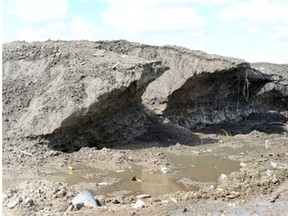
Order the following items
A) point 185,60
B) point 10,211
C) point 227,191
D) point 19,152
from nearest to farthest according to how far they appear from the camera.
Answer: point 10,211 < point 227,191 < point 19,152 < point 185,60

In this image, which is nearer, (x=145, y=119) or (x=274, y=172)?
(x=274, y=172)

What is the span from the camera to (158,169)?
434 inches

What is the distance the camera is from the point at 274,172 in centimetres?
941

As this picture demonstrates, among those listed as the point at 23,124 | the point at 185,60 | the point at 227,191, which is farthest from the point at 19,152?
the point at 185,60

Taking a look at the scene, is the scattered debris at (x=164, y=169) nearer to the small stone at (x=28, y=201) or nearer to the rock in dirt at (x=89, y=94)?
the rock in dirt at (x=89, y=94)

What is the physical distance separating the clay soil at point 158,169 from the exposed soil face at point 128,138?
22 mm

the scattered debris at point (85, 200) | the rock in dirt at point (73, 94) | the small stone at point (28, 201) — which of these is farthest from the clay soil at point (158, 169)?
the rock in dirt at point (73, 94)

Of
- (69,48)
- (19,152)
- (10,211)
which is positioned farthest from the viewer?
(69,48)

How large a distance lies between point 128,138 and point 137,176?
12.4 feet

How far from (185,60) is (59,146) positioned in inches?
280

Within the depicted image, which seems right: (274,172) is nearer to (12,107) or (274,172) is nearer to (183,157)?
(183,157)

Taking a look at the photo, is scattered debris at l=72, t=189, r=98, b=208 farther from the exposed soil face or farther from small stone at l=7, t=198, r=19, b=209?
small stone at l=7, t=198, r=19, b=209

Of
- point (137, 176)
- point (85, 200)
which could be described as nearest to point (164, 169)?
point (137, 176)

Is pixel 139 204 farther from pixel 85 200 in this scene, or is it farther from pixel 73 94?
pixel 73 94
